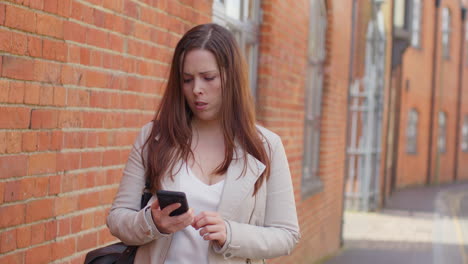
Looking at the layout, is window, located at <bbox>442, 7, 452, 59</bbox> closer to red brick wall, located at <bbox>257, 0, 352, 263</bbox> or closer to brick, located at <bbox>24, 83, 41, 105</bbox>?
red brick wall, located at <bbox>257, 0, 352, 263</bbox>

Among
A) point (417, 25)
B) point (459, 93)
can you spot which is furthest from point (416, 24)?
point (459, 93)

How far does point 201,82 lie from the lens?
2492 millimetres

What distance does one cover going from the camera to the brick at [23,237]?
2.79 m

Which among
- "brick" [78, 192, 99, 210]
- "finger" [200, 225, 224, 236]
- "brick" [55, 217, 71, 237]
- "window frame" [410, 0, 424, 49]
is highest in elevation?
"window frame" [410, 0, 424, 49]

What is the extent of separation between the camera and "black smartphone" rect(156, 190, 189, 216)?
7.08 feet

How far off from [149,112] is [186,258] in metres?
1.70

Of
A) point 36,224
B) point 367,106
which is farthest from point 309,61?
point 367,106

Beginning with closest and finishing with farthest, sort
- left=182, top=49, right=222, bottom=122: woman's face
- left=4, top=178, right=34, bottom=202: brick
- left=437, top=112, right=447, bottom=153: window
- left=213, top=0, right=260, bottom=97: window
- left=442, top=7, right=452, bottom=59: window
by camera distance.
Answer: left=182, top=49, right=222, bottom=122: woman's face → left=4, top=178, right=34, bottom=202: brick → left=213, top=0, right=260, bottom=97: window → left=442, top=7, right=452, bottom=59: window → left=437, top=112, right=447, bottom=153: window

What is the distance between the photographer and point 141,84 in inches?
153

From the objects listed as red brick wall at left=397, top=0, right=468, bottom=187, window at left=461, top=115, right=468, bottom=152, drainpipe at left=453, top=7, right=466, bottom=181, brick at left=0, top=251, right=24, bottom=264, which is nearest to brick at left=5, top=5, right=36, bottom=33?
brick at left=0, top=251, right=24, bottom=264

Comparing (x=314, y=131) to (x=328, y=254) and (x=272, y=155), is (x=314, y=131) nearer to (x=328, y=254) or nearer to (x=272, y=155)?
(x=328, y=254)

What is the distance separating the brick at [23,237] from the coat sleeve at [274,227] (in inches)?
32.3

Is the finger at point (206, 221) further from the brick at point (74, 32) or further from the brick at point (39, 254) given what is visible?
the brick at point (74, 32)

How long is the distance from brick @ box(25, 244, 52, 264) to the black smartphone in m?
0.87
